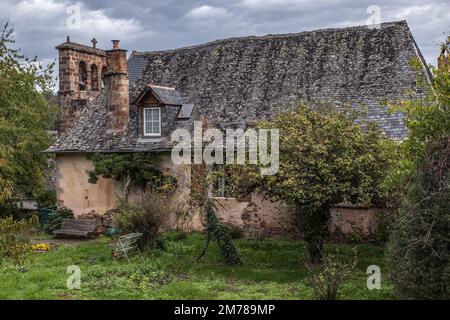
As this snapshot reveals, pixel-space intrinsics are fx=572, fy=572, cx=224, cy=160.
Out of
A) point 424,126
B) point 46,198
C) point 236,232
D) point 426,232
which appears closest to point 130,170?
point 236,232

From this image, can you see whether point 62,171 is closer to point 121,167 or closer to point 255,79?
point 121,167

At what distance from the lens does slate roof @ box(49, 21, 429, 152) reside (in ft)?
69.8

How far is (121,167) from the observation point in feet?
72.7

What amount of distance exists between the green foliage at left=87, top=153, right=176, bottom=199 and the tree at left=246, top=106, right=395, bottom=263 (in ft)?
24.9

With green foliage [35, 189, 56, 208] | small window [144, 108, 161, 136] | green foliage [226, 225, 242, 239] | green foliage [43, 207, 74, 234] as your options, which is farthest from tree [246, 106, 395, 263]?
green foliage [35, 189, 56, 208]

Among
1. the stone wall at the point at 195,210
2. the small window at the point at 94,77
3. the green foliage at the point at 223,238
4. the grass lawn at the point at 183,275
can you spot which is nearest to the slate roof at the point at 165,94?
the stone wall at the point at 195,210

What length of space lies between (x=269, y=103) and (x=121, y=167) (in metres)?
6.25

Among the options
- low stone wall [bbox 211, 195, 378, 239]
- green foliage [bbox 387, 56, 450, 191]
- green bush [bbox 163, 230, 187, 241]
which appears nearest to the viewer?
green foliage [bbox 387, 56, 450, 191]

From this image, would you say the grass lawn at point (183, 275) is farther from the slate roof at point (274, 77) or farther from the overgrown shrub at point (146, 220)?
the slate roof at point (274, 77)

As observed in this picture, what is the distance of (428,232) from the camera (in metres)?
10.1

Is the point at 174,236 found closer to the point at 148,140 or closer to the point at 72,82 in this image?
the point at 148,140

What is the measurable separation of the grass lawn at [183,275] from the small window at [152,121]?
17.1 ft

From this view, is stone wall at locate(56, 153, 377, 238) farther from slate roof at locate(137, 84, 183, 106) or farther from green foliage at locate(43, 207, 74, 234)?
slate roof at locate(137, 84, 183, 106)
